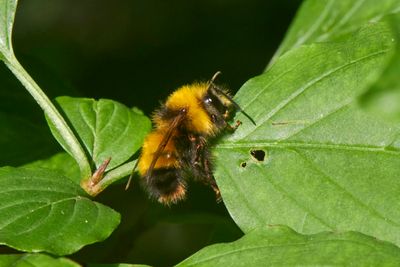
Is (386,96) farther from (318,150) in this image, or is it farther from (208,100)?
(208,100)

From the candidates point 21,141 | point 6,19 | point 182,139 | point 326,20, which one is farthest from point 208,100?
point 326,20

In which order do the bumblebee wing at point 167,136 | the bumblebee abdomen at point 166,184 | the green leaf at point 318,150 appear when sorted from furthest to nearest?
the bumblebee abdomen at point 166,184 → the bumblebee wing at point 167,136 → the green leaf at point 318,150

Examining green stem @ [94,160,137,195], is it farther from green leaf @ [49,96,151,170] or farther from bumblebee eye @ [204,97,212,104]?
bumblebee eye @ [204,97,212,104]

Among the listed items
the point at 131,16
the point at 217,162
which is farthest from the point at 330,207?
the point at 131,16

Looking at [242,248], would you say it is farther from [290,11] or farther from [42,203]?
[290,11]

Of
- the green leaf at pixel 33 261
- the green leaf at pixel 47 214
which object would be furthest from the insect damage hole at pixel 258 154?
the green leaf at pixel 33 261

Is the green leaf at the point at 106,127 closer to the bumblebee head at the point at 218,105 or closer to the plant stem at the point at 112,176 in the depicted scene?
the plant stem at the point at 112,176
